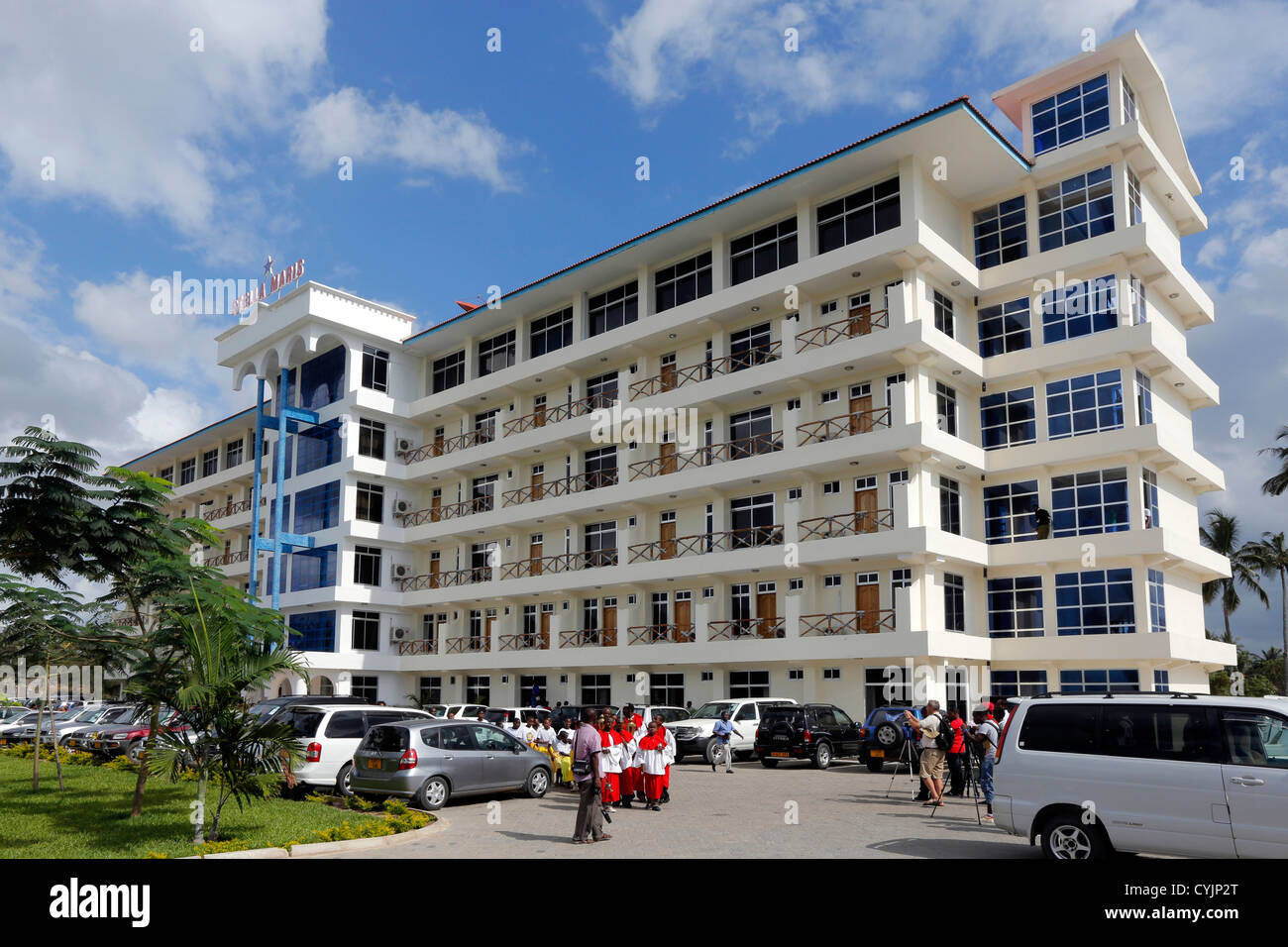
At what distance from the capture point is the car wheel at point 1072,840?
413 inches

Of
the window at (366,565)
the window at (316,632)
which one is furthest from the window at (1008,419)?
Result: the window at (316,632)

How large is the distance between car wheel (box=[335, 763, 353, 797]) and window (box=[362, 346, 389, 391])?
100 feet

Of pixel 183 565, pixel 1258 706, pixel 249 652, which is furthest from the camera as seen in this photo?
pixel 183 565

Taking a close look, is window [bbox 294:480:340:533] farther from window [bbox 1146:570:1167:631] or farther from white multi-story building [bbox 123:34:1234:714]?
window [bbox 1146:570:1167:631]

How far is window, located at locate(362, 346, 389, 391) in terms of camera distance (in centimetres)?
4691

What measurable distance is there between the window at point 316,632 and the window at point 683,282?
19.4 m

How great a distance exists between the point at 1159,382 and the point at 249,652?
3017cm

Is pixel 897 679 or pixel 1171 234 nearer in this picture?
pixel 897 679

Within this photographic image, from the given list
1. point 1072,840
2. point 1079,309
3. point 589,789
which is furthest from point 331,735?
point 1079,309

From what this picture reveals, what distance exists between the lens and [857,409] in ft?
108

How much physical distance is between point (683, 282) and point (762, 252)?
3.76m

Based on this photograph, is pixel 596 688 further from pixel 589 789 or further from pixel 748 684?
pixel 589 789
